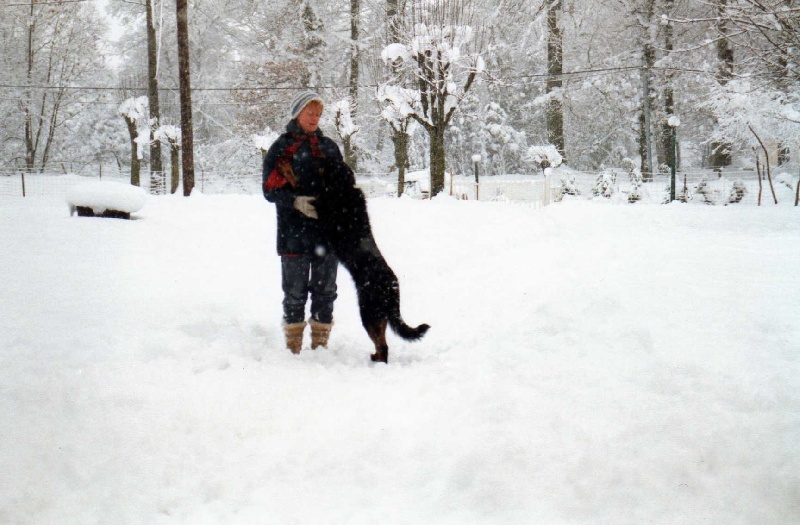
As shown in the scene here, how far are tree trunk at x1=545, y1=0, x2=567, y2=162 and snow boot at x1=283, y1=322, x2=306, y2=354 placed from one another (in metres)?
24.7

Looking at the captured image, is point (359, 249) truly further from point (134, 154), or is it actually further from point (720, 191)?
point (134, 154)

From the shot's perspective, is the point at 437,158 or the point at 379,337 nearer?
the point at 379,337

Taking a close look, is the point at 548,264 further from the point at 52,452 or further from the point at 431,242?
the point at 52,452

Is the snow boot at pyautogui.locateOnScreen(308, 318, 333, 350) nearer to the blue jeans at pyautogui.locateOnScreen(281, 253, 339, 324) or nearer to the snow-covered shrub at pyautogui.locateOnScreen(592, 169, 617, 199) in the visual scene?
the blue jeans at pyautogui.locateOnScreen(281, 253, 339, 324)

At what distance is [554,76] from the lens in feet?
86.8

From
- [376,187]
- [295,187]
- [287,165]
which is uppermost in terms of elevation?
[376,187]

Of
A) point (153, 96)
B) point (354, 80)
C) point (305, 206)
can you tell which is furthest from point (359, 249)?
point (153, 96)

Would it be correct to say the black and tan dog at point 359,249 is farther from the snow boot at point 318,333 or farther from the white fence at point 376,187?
the white fence at point 376,187

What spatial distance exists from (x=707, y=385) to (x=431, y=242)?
6.73 metres

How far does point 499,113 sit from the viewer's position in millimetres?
33906

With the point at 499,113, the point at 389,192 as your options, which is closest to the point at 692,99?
the point at 499,113

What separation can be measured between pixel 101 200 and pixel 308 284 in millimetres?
7323

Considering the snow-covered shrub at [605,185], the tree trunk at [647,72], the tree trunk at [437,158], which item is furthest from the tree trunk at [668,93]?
the tree trunk at [437,158]

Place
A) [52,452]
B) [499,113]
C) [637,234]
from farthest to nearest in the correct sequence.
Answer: [499,113], [637,234], [52,452]
